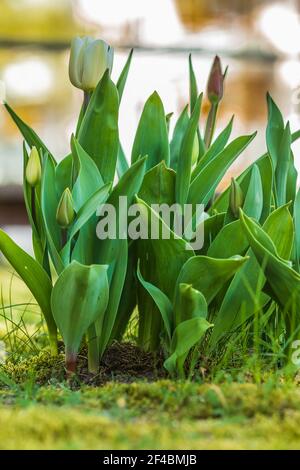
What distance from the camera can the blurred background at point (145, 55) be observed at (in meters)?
4.38

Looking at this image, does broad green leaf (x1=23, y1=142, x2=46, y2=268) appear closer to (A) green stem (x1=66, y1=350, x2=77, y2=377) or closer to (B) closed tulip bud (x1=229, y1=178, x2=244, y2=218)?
(A) green stem (x1=66, y1=350, x2=77, y2=377)

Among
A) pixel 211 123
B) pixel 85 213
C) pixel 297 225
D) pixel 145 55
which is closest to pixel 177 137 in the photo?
pixel 211 123

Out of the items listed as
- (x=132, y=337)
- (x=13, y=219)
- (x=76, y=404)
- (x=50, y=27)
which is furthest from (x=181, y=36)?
(x=76, y=404)

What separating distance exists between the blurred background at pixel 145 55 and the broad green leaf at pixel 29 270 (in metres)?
3.11

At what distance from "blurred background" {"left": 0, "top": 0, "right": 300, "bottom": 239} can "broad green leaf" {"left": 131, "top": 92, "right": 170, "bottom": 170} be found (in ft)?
9.85

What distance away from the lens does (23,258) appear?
1129 mm

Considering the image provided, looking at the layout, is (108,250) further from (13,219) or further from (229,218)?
(13,219)

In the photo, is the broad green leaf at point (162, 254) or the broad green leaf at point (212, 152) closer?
the broad green leaf at point (162, 254)

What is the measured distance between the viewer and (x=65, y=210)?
103cm

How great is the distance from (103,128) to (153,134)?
10 cm

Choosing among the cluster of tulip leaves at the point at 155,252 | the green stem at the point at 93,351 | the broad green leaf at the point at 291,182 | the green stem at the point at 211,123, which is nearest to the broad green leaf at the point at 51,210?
the cluster of tulip leaves at the point at 155,252

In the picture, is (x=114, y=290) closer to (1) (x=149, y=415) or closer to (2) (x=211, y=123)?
(1) (x=149, y=415)

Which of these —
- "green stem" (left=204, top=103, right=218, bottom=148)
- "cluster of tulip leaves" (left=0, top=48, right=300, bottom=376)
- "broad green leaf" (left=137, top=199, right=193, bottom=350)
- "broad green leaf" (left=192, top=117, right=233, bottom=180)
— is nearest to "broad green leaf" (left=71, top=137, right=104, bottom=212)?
"cluster of tulip leaves" (left=0, top=48, right=300, bottom=376)

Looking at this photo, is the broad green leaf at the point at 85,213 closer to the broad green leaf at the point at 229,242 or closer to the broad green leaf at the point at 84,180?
the broad green leaf at the point at 84,180
